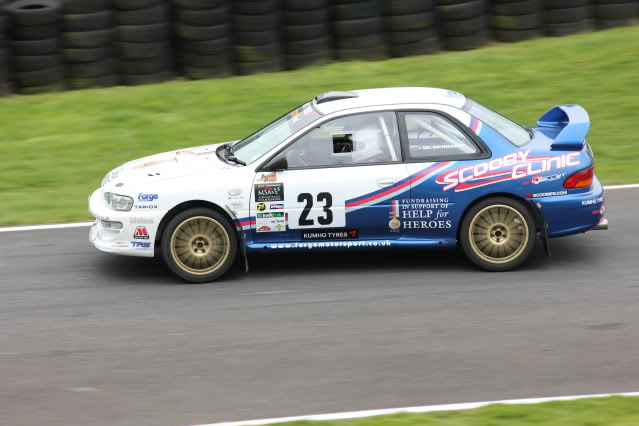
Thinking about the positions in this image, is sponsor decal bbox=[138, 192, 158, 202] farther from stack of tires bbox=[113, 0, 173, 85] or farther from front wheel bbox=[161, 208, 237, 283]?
stack of tires bbox=[113, 0, 173, 85]

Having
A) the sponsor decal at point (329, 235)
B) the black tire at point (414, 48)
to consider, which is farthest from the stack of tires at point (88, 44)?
the sponsor decal at point (329, 235)

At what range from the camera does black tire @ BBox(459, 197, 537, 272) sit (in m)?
7.83

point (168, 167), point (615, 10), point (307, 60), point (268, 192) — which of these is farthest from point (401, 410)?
point (615, 10)

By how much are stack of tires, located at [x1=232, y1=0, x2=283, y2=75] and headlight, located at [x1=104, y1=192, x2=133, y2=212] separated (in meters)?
6.12

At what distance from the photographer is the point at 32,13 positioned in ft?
42.3

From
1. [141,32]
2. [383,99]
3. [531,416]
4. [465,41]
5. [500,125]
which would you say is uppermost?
[141,32]

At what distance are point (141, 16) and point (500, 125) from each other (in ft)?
22.6

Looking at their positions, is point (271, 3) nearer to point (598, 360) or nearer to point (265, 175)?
point (265, 175)

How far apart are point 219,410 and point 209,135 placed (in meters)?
7.51

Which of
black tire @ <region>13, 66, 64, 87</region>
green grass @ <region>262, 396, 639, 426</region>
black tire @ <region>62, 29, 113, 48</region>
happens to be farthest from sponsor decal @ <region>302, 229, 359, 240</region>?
black tire @ <region>13, 66, 64, 87</region>

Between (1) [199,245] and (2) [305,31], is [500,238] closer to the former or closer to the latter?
(1) [199,245]

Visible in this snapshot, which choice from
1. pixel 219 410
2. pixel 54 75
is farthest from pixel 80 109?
pixel 219 410

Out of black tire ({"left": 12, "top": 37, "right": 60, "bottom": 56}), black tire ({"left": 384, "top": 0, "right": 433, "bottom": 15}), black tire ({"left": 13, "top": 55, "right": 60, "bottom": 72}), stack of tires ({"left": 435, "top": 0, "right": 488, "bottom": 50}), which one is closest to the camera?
black tire ({"left": 12, "top": 37, "right": 60, "bottom": 56})

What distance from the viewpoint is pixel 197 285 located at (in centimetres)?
793
